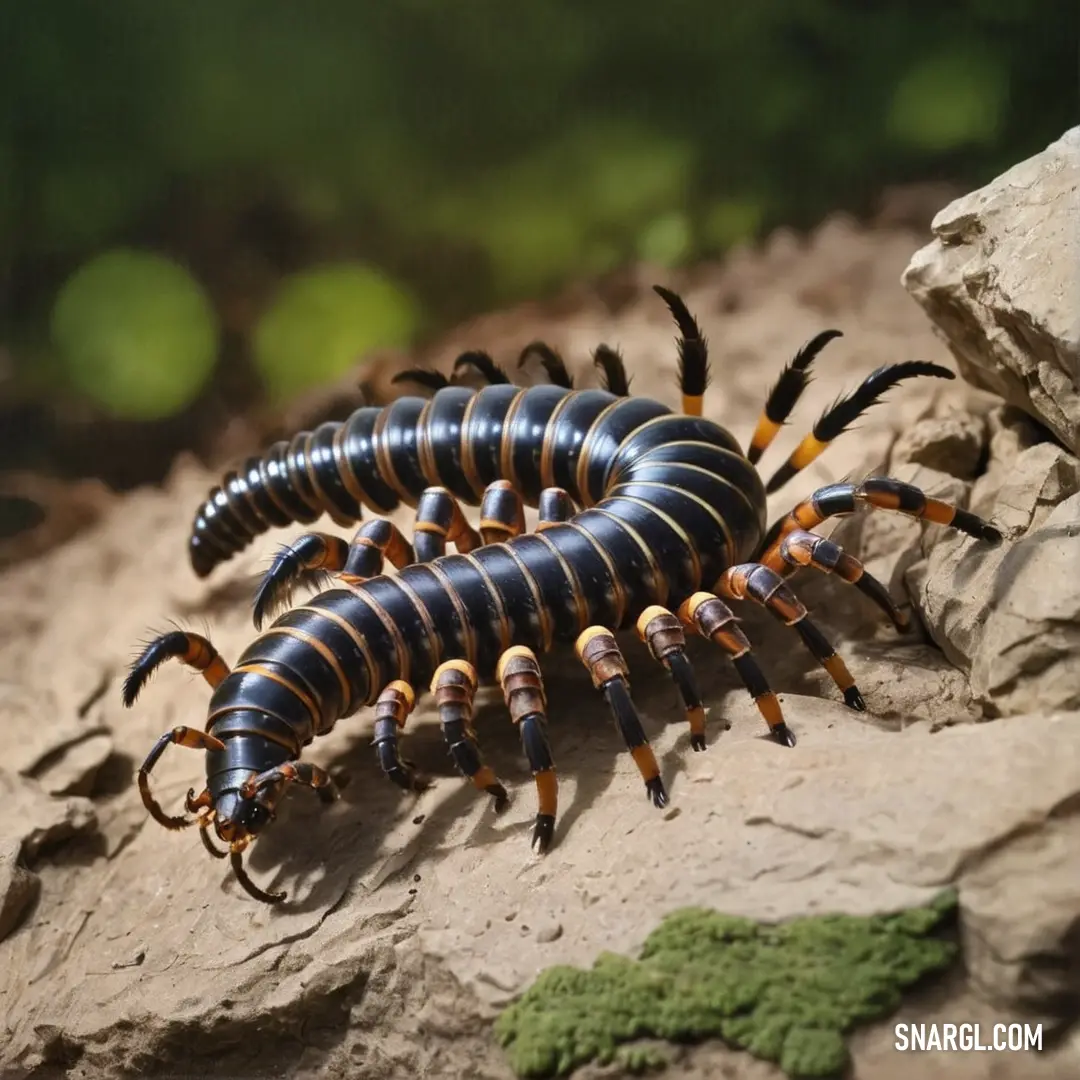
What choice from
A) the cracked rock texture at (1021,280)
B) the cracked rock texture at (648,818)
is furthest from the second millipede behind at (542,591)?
the cracked rock texture at (1021,280)

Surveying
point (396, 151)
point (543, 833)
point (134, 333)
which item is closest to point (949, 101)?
point (396, 151)

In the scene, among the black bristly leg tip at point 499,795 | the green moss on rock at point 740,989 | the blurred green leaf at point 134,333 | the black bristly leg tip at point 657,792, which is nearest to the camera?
the green moss on rock at point 740,989

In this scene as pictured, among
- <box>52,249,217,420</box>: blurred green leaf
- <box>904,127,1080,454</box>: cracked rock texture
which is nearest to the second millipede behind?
<box>904,127,1080,454</box>: cracked rock texture

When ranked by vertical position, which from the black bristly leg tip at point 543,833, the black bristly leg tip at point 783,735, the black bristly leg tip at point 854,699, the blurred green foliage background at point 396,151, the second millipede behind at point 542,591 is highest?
the blurred green foliage background at point 396,151

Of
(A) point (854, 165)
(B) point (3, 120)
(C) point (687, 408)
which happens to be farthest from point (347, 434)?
(A) point (854, 165)

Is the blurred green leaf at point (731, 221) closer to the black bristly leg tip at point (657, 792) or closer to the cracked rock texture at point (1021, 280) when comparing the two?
the cracked rock texture at point (1021, 280)

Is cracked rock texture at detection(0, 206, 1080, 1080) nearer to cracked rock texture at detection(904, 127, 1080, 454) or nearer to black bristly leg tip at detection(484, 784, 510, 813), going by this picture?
black bristly leg tip at detection(484, 784, 510, 813)

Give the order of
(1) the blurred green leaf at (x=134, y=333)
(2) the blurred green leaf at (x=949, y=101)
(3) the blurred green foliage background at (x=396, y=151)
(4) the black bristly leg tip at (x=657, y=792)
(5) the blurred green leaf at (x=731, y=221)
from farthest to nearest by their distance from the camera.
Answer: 1. (1) the blurred green leaf at (x=134, y=333)
2. (5) the blurred green leaf at (x=731, y=221)
3. (3) the blurred green foliage background at (x=396, y=151)
4. (2) the blurred green leaf at (x=949, y=101)
5. (4) the black bristly leg tip at (x=657, y=792)
